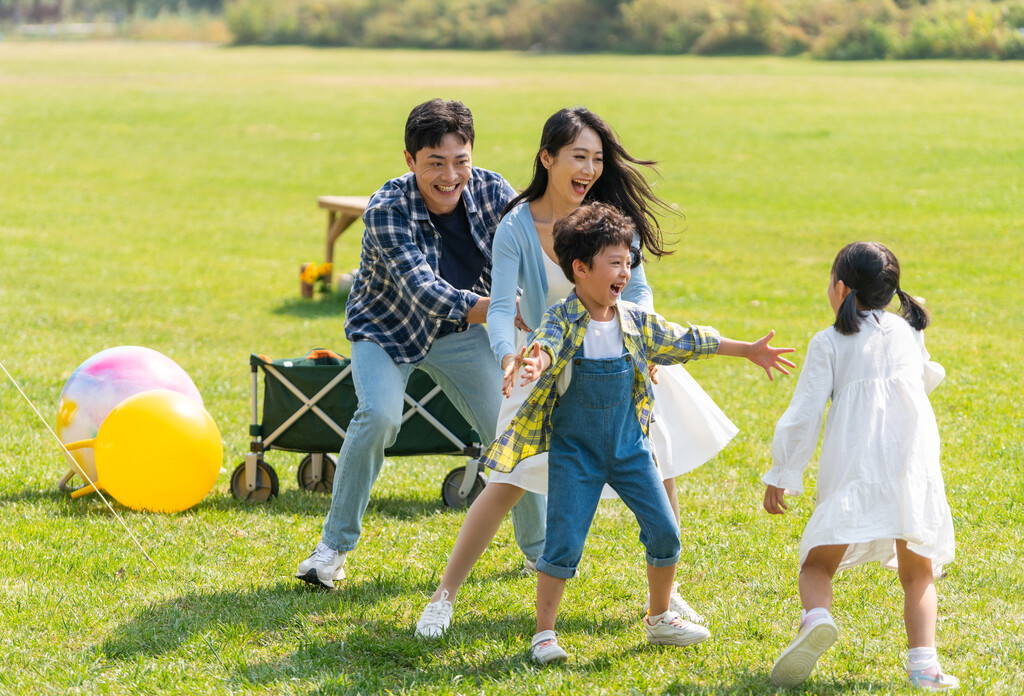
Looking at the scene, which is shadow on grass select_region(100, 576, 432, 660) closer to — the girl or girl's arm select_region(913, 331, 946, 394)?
the girl

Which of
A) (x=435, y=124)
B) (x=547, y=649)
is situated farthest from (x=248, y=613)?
(x=435, y=124)

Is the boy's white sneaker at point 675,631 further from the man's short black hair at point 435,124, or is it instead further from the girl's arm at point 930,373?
the man's short black hair at point 435,124

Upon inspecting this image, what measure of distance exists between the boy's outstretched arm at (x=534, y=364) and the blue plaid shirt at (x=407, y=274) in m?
0.86

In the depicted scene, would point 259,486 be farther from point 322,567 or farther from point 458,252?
point 458,252

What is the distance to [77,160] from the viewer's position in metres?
25.6

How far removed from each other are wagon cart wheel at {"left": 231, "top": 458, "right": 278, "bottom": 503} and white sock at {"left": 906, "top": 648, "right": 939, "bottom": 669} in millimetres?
3564

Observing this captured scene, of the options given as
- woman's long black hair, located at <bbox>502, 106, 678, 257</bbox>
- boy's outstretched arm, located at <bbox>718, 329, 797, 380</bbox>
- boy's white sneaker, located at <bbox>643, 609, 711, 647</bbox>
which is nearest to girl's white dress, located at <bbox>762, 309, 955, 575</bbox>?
boy's outstretched arm, located at <bbox>718, 329, 797, 380</bbox>

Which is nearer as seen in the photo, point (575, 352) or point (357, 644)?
point (575, 352)

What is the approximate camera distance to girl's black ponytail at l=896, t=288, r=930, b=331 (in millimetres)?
4090

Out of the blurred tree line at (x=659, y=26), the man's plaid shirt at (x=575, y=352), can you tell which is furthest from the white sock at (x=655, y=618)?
the blurred tree line at (x=659, y=26)

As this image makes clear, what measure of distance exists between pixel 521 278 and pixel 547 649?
1.52m

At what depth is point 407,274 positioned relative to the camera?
15.8 feet

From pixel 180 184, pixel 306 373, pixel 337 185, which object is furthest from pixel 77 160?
pixel 306 373

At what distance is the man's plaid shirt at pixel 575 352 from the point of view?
13.4 feet
